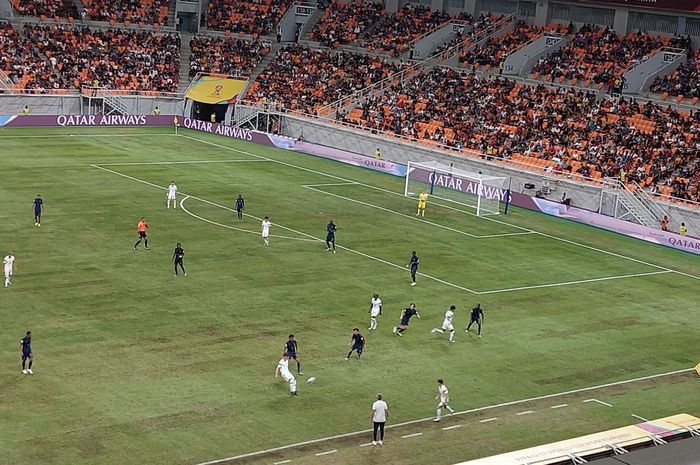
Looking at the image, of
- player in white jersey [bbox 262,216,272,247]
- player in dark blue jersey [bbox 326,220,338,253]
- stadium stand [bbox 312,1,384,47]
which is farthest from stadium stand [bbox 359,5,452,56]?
player in white jersey [bbox 262,216,272,247]

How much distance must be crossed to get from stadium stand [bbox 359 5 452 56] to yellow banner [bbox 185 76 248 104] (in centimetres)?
1288

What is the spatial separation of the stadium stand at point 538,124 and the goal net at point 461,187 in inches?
213

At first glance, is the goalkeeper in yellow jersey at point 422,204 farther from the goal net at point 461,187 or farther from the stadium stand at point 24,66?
the stadium stand at point 24,66

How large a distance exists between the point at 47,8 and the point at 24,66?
10686mm

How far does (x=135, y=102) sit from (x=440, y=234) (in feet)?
148

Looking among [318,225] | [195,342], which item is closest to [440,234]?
[318,225]

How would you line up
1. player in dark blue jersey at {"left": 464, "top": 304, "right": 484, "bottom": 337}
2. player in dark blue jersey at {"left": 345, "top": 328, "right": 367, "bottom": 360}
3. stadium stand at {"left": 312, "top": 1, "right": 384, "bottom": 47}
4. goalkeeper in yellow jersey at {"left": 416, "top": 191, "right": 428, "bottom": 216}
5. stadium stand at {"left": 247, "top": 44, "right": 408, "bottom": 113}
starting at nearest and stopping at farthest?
player in dark blue jersey at {"left": 345, "top": 328, "right": 367, "bottom": 360} < player in dark blue jersey at {"left": 464, "top": 304, "right": 484, "bottom": 337} < goalkeeper in yellow jersey at {"left": 416, "top": 191, "right": 428, "bottom": 216} < stadium stand at {"left": 247, "top": 44, "right": 408, "bottom": 113} < stadium stand at {"left": 312, "top": 1, "right": 384, "bottom": 47}

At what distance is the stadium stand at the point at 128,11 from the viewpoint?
346ft

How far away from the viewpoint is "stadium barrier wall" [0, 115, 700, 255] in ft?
210

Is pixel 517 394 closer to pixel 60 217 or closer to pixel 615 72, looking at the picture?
pixel 60 217

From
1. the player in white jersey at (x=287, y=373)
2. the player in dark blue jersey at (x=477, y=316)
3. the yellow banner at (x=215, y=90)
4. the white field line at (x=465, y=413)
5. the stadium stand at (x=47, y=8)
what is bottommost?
the white field line at (x=465, y=413)

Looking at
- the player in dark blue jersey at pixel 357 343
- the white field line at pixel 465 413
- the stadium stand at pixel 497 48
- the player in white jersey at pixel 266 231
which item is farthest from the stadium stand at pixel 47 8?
the white field line at pixel 465 413

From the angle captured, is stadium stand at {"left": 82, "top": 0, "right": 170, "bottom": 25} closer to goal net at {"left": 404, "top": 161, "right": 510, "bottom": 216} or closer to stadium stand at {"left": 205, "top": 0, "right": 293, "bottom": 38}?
stadium stand at {"left": 205, "top": 0, "right": 293, "bottom": 38}

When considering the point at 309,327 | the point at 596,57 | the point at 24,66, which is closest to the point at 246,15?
the point at 24,66
